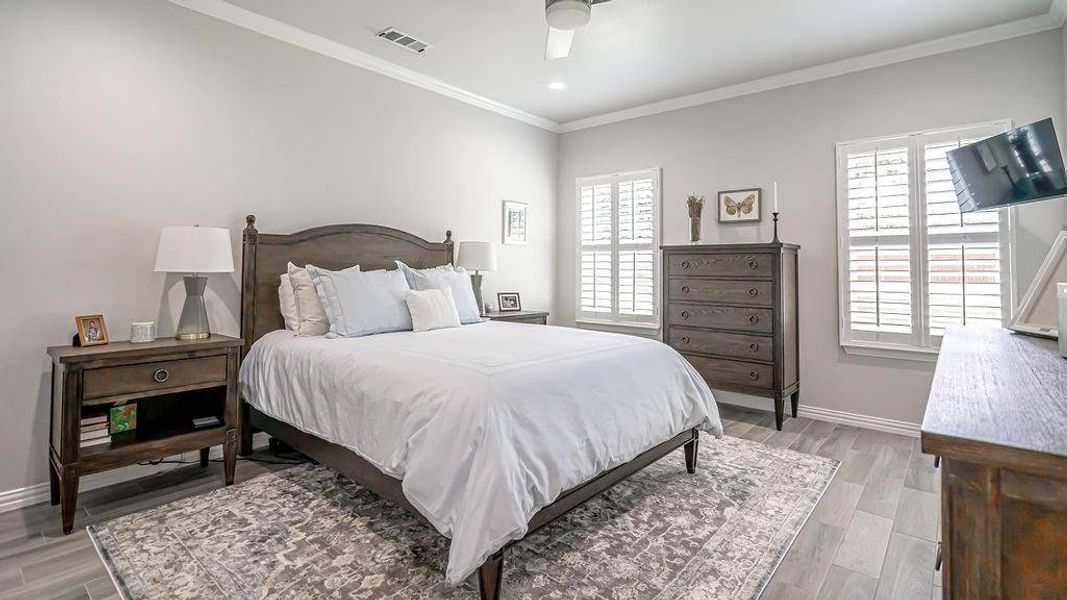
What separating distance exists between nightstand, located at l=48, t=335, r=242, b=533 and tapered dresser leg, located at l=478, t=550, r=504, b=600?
184 cm

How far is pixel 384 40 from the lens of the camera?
3.61 m

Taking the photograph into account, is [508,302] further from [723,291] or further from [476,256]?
[723,291]

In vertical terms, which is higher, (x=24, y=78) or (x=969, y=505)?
(x=24, y=78)

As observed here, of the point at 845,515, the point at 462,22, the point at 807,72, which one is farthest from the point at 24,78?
the point at 807,72

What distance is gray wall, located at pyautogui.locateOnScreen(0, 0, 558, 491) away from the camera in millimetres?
2557

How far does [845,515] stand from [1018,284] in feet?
7.13

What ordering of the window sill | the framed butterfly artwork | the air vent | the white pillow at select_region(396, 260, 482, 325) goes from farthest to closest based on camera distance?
1. the framed butterfly artwork
2. the white pillow at select_region(396, 260, 482, 325)
3. the window sill
4. the air vent

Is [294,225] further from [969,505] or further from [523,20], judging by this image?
[969,505]

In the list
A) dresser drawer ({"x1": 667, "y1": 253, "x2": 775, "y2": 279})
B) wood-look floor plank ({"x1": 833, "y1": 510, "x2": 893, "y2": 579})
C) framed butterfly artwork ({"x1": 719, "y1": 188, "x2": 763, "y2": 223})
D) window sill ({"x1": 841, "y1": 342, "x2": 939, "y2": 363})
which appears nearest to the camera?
wood-look floor plank ({"x1": 833, "y1": 510, "x2": 893, "y2": 579})

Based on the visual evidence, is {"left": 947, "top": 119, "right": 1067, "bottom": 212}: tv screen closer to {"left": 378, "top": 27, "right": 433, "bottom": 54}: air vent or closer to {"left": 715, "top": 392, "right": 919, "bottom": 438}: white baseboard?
{"left": 715, "top": 392, "right": 919, "bottom": 438}: white baseboard

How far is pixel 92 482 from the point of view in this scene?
9.07 feet

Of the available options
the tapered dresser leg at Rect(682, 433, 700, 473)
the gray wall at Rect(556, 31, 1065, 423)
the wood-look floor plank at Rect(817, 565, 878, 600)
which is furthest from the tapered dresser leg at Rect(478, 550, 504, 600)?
the gray wall at Rect(556, 31, 1065, 423)

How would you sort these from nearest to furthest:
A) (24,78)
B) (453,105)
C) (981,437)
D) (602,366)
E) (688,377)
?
(981,437), (602,366), (24,78), (688,377), (453,105)

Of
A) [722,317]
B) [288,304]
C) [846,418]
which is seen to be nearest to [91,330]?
[288,304]
